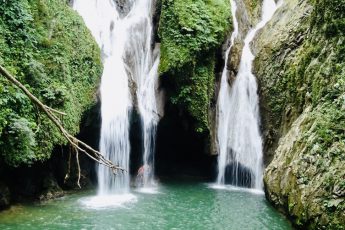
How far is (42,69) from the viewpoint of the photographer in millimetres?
12086

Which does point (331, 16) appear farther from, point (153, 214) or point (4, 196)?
point (4, 196)

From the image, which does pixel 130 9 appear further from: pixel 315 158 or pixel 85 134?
pixel 315 158

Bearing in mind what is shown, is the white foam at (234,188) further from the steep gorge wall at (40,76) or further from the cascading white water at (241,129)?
the steep gorge wall at (40,76)

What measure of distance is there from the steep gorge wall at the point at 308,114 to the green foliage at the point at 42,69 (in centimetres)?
625

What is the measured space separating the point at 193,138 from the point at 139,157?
2.43 meters

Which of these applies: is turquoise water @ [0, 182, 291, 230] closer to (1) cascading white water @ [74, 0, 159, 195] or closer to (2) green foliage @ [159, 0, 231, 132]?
(1) cascading white water @ [74, 0, 159, 195]

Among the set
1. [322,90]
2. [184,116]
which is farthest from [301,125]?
[184,116]

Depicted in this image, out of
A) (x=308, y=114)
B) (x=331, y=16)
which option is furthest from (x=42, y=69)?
(x=331, y=16)

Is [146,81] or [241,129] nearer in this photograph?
[146,81]

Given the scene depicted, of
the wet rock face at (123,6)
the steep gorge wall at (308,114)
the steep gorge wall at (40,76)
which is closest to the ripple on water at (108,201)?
the steep gorge wall at (40,76)

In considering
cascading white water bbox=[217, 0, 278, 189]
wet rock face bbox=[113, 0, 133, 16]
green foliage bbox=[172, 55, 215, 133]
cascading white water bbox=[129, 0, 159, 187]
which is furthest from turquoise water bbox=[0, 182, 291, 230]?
wet rock face bbox=[113, 0, 133, 16]

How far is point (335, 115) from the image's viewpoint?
9.05 meters

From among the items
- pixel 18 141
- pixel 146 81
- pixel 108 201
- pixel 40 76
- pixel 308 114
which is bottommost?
pixel 108 201

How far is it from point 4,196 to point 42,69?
3.64 m
